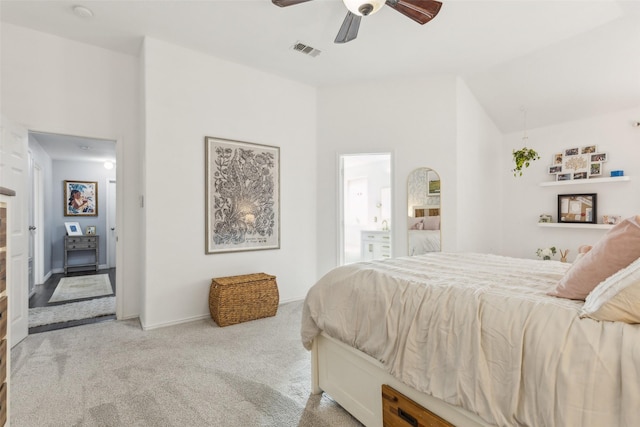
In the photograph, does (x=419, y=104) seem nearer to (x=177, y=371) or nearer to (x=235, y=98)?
(x=235, y=98)

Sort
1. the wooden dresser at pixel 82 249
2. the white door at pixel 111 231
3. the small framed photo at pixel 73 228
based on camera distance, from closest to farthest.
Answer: the wooden dresser at pixel 82 249, the small framed photo at pixel 73 228, the white door at pixel 111 231

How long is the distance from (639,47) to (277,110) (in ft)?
12.3

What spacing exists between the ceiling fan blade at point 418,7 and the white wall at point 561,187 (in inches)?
114

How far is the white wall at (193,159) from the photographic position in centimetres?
326

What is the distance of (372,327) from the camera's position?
1.61 meters

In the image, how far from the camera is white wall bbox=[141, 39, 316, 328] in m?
3.26

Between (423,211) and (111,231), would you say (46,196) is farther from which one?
(423,211)

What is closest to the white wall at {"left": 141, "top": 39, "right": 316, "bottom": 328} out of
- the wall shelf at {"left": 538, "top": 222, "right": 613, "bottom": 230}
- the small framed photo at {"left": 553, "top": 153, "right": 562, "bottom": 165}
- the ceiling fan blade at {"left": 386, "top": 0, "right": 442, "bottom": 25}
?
the ceiling fan blade at {"left": 386, "top": 0, "right": 442, "bottom": 25}

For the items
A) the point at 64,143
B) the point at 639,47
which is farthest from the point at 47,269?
the point at 639,47

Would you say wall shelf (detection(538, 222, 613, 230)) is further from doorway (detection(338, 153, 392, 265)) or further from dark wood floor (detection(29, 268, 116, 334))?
dark wood floor (detection(29, 268, 116, 334))

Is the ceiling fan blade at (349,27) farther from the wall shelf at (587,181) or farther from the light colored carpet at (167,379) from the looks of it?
the wall shelf at (587,181)

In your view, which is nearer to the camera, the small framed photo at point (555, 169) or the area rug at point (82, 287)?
the small framed photo at point (555, 169)

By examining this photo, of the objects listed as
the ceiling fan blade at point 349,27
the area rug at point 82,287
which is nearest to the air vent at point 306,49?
the ceiling fan blade at point 349,27

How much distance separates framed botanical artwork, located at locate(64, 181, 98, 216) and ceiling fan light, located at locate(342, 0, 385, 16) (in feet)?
22.6
